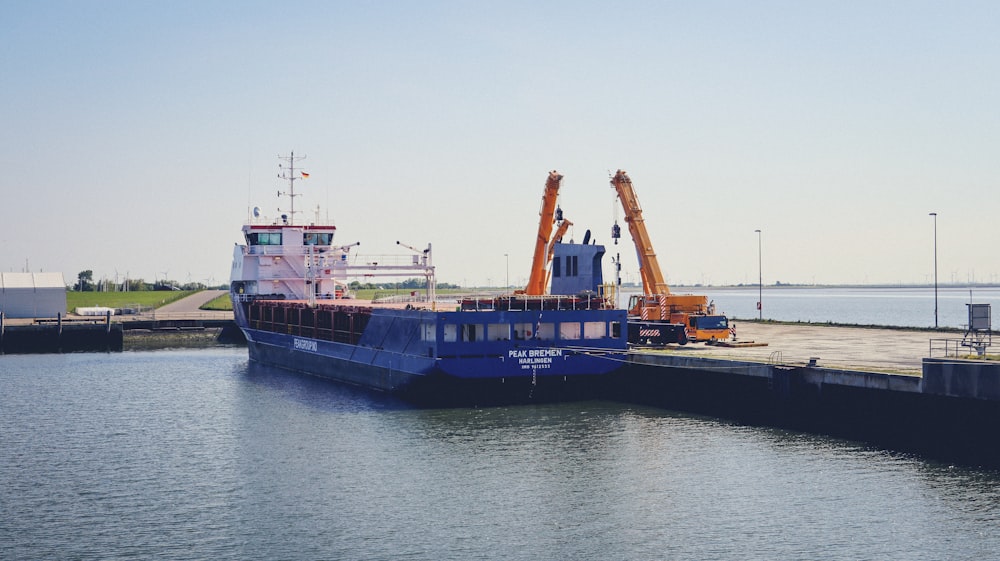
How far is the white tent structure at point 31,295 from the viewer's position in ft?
289

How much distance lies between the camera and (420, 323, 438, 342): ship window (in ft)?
128

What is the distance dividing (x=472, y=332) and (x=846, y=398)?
48.3 feet

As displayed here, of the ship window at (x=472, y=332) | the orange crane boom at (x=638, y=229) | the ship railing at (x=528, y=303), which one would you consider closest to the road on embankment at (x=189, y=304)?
the orange crane boom at (x=638, y=229)

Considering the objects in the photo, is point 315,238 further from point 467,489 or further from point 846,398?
point 467,489

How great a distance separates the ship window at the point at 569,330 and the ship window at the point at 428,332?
5600 millimetres

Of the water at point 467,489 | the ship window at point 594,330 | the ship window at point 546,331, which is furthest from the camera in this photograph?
the ship window at point 594,330

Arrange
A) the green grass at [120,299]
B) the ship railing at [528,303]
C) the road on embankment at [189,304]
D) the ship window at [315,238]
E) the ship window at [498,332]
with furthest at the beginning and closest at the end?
the green grass at [120,299]
the road on embankment at [189,304]
the ship window at [315,238]
the ship railing at [528,303]
the ship window at [498,332]

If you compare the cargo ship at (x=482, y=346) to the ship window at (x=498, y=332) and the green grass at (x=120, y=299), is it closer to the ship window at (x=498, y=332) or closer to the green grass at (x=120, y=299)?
the ship window at (x=498, y=332)

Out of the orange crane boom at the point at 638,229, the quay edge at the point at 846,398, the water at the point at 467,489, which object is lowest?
the water at the point at 467,489

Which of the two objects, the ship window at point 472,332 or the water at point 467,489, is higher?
the ship window at point 472,332

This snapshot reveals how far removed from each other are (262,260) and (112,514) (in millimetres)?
43656

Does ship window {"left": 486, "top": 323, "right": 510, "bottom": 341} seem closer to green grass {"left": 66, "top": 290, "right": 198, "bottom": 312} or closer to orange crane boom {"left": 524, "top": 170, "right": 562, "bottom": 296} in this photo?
orange crane boom {"left": 524, "top": 170, "right": 562, "bottom": 296}

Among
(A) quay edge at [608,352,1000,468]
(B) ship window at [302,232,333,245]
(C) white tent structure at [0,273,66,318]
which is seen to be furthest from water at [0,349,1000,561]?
(C) white tent structure at [0,273,66,318]

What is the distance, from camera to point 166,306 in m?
122
